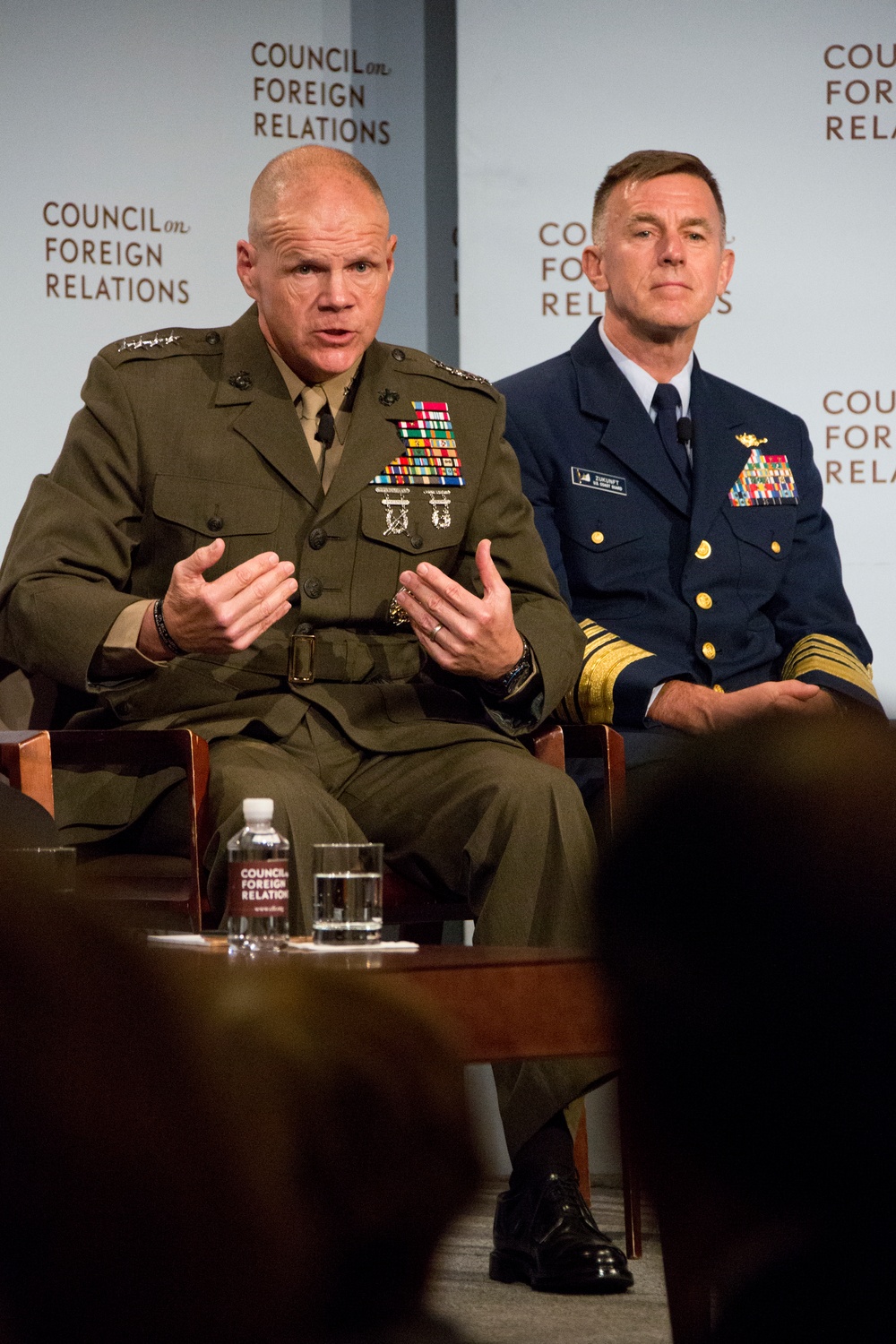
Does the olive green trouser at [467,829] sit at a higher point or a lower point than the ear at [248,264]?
lower

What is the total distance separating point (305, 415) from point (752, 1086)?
2.51 metres

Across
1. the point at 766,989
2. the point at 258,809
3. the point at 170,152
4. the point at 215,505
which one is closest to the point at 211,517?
the point at 215,505

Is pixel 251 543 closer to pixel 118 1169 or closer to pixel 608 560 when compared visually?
pixel 608 560

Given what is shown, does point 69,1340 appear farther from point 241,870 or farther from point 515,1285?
point 515,1285

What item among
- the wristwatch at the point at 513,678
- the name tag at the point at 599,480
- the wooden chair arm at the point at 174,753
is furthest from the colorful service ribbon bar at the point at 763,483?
the wooden chair arm at the point at 174,753

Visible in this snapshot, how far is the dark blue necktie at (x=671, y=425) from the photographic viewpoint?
3289 mm

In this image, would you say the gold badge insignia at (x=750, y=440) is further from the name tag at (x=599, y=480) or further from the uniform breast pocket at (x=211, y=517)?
the uniform breast pocket at (x=211, y=517)

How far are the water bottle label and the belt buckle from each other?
755mm

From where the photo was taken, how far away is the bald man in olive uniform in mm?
2387

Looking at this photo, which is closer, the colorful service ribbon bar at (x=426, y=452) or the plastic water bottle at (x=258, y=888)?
the plastic water bottle at (x=258, y=888)

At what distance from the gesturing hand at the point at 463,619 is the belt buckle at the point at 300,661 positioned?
0.66ft

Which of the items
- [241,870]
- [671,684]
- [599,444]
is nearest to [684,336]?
[599,444]

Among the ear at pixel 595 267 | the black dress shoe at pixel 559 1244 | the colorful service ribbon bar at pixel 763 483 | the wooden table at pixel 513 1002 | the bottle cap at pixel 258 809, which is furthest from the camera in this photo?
the ear at pixel 595 267

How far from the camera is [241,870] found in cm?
197
